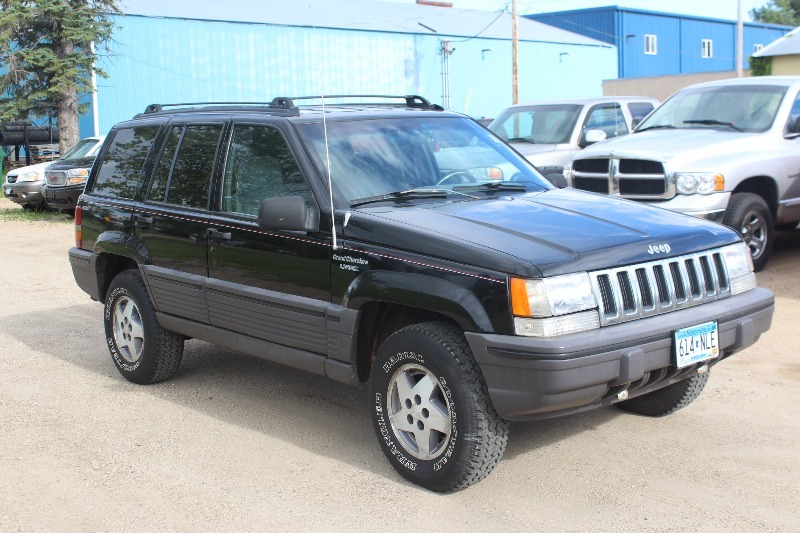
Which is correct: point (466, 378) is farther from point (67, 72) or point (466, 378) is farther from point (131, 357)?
point (67, 72)

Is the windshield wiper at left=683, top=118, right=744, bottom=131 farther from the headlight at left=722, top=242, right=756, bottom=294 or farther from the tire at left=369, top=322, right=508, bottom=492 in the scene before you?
the tire at left=369, top=322, right=508, bottom=492

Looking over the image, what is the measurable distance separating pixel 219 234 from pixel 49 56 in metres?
21.8

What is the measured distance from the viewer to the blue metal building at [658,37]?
55.2 m

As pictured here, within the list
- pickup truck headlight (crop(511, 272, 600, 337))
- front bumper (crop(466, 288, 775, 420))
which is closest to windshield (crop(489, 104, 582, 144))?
front bumper (crop(466, 288, 775, 420))

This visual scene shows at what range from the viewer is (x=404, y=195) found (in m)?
5.26

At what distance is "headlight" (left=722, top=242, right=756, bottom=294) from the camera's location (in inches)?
196

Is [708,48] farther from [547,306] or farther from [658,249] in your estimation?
[547,306]

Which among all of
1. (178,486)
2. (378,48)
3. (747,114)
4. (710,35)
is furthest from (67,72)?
(710,35)

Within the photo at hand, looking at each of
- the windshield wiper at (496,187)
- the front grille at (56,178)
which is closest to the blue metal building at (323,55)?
the front grille at (56,178)

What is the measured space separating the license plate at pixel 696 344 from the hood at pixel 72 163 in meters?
15.8

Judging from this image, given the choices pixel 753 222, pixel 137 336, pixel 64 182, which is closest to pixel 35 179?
pixel 64 182

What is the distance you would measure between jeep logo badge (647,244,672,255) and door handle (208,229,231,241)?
2.51 meters

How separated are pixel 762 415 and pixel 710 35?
6197cm

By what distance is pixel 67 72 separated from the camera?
25.1m
